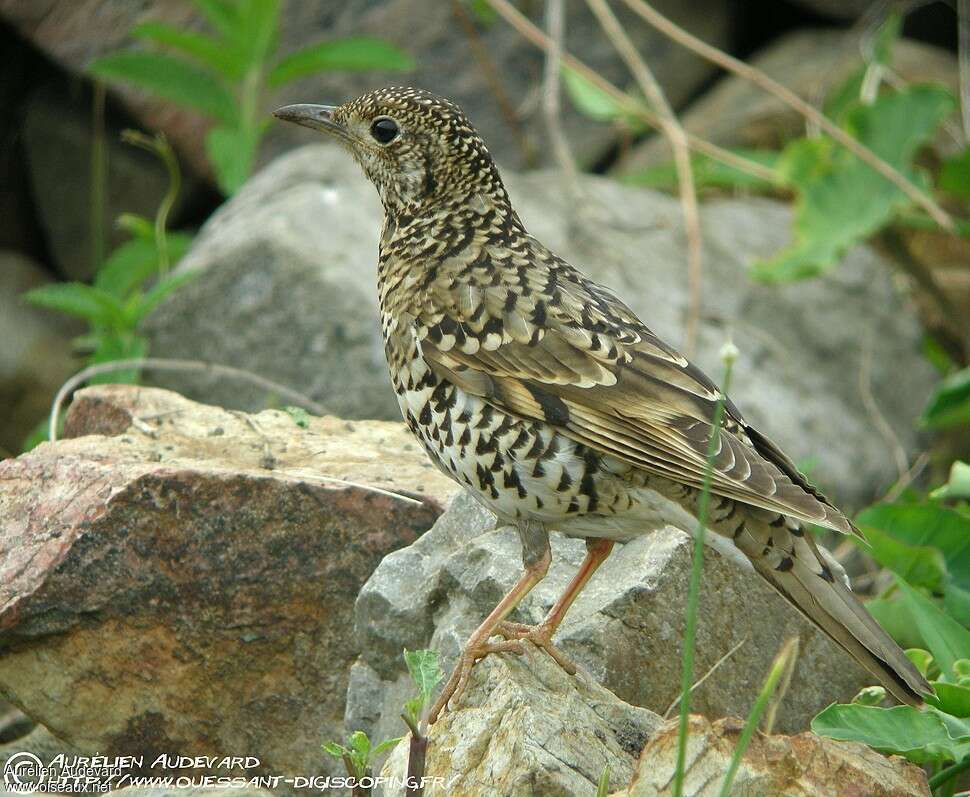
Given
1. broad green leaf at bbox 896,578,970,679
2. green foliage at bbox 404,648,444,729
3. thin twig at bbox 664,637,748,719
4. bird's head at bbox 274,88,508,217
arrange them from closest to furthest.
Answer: green foliage at bbox 404,648,444,729, thin twig at bbox 664,637,748,719, broad green leaf at bbox 896,578,970,679, bird's head at bbox 274,88,508,217

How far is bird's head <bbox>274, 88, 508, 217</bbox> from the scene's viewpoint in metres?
4.95

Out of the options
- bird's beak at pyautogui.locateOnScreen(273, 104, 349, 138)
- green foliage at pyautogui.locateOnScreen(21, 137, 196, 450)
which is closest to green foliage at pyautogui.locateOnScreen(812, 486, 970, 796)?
bird's beak at pyautogui.locateOnScreen(273, 104, 349, 138)

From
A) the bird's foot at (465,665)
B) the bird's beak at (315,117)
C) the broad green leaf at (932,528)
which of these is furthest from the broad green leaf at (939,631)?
the bird's beak at (315,117)

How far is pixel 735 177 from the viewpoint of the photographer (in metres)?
8.71

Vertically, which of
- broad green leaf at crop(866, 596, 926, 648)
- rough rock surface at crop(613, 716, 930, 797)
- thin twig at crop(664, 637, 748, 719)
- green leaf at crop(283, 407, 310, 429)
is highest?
rough rock surface at crop(613, 716, 930, 797)

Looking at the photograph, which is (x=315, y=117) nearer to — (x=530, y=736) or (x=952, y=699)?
(x=530, y=736)

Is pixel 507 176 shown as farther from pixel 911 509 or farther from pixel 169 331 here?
pixel 911 509

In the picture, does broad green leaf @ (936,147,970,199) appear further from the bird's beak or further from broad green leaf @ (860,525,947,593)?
the bird's beak

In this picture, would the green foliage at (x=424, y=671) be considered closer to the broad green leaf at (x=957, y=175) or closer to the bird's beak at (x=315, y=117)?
the bird's beak at (x=315, y=117)

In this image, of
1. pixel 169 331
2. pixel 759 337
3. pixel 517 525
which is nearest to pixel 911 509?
pixel 517 525

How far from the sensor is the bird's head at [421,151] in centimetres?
495

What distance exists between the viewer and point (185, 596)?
4.68 m

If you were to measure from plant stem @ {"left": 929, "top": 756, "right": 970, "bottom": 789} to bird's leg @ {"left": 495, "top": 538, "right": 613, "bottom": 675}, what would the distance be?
1.04 m

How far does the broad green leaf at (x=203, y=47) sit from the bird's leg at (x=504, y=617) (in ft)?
13.9
